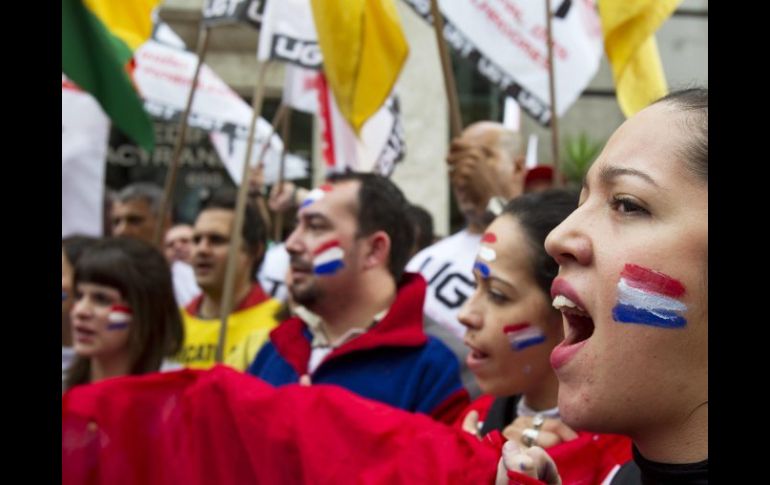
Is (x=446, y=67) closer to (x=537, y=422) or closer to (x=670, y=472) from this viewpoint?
(x=537, y=422)

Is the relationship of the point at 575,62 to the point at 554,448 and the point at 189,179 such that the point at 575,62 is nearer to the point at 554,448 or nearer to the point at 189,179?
the point at 554,448

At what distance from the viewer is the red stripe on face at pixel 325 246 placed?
3.90 m

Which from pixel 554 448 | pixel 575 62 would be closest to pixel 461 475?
pixel 554 448

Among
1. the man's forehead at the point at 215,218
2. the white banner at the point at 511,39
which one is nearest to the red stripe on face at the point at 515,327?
the white banner at the point at 511,39

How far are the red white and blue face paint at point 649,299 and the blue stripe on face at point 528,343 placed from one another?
3.71ft

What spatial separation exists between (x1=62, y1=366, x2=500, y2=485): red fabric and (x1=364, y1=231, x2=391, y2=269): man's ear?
4.44 feet

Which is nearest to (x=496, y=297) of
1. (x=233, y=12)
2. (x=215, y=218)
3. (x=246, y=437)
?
(x=246, y=437)

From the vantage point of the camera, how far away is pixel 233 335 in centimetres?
515

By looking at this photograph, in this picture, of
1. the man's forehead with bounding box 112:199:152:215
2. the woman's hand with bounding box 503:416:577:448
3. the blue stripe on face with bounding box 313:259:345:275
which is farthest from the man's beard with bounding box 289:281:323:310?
the man's forehead with bounding box 112:199:152:215

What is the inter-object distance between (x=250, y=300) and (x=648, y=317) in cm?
408

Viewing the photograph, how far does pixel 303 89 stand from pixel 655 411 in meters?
5.23

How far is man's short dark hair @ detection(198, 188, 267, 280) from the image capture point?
18.6 ft

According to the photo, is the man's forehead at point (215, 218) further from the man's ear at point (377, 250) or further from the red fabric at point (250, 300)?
the man's ear at point (377, 250)

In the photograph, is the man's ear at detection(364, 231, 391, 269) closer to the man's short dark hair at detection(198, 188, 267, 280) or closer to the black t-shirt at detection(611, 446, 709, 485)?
the man's short dark hair at detection(198, 188, 267, 280)
